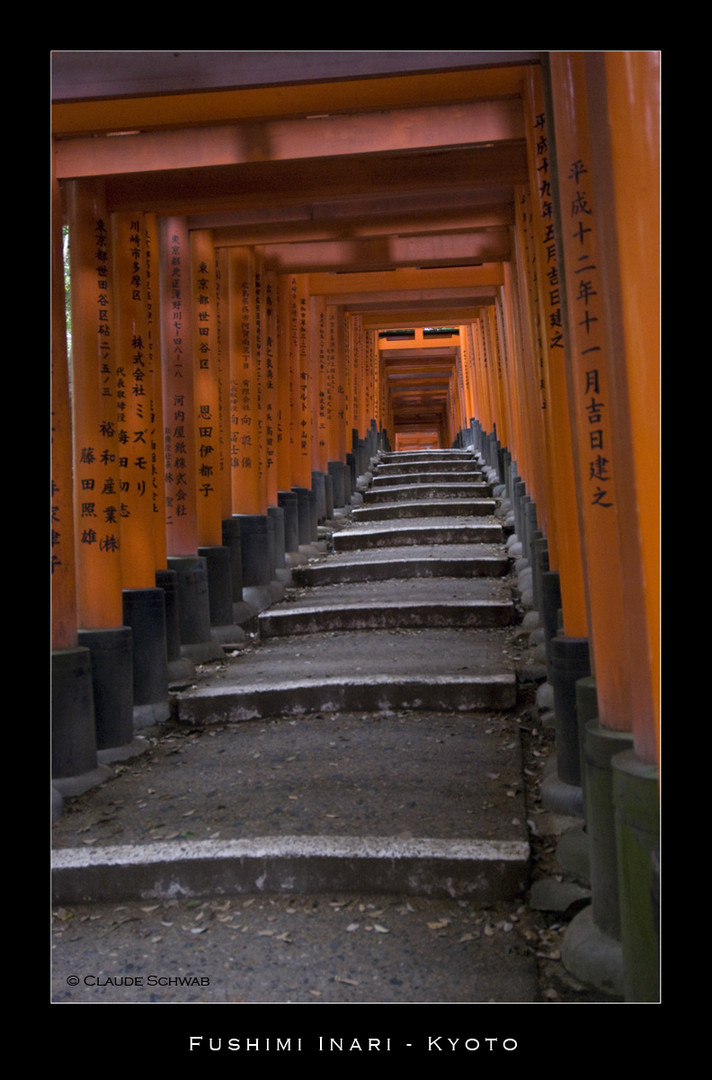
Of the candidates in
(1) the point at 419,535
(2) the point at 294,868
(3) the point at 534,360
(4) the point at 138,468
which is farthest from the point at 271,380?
(2) the point at 294,868

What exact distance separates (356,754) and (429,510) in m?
5.84

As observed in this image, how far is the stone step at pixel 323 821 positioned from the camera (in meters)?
2.86

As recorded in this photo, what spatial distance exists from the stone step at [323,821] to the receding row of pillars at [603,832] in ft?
0.82

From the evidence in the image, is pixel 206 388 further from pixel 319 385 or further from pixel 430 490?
pixel 430 490

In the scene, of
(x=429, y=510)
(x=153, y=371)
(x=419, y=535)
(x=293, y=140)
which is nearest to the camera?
(x=293, y=140)

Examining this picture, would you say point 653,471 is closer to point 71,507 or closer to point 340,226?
point 71,507

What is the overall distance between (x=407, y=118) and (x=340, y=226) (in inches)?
71.7

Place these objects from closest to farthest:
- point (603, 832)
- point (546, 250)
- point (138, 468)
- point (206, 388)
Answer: point (603, 832) < point (546, 250) < point (138, 468) < point (206, 388)

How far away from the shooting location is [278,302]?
8078 mm

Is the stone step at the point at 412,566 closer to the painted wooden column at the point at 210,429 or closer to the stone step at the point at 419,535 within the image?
the stone step at the point at 419,535

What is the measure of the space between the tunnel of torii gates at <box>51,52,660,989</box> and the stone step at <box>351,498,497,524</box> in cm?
146

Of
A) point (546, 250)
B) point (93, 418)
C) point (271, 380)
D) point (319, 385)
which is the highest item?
point (319, 385)

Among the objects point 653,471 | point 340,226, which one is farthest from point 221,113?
point 653,471

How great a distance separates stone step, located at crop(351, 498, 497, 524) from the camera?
30.6ft
